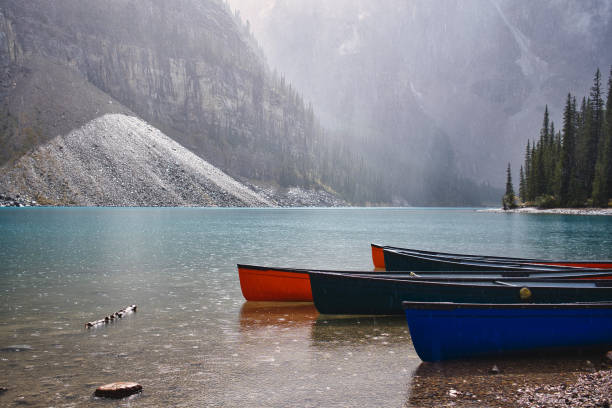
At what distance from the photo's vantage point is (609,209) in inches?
3260

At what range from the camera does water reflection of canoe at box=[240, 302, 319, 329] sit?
13.4m

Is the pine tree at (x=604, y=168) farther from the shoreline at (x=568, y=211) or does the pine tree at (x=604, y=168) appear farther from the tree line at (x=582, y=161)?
the shoreline at (x=568, y=211)

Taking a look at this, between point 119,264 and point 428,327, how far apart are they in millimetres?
20903

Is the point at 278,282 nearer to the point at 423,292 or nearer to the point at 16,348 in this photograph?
the point at 423,292

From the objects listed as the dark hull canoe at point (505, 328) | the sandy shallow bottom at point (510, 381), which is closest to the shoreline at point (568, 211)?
the dark hull canoe at point (505, 328)

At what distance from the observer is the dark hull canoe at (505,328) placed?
9297 mm

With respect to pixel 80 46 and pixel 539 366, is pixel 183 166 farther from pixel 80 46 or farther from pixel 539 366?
pixel 539 366

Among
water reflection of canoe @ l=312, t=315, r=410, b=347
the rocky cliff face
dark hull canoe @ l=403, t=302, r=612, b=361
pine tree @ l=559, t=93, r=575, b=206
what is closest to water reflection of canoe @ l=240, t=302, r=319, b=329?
water reflection of canoe @ l=312, t=315, r=410, b=347

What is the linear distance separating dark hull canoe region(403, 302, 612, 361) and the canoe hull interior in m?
6.43

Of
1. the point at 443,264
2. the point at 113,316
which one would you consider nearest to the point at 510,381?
the point at 443,264

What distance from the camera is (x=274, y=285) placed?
15688 mm

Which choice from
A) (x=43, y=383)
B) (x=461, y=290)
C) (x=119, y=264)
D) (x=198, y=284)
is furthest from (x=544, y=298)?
(x=119, y=264)

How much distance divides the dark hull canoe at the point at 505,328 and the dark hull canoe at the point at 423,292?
1289 mm

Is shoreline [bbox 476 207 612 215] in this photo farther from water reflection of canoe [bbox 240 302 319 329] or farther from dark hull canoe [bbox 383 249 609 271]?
water reflection of canoe [bbox 240 302 319 329]
